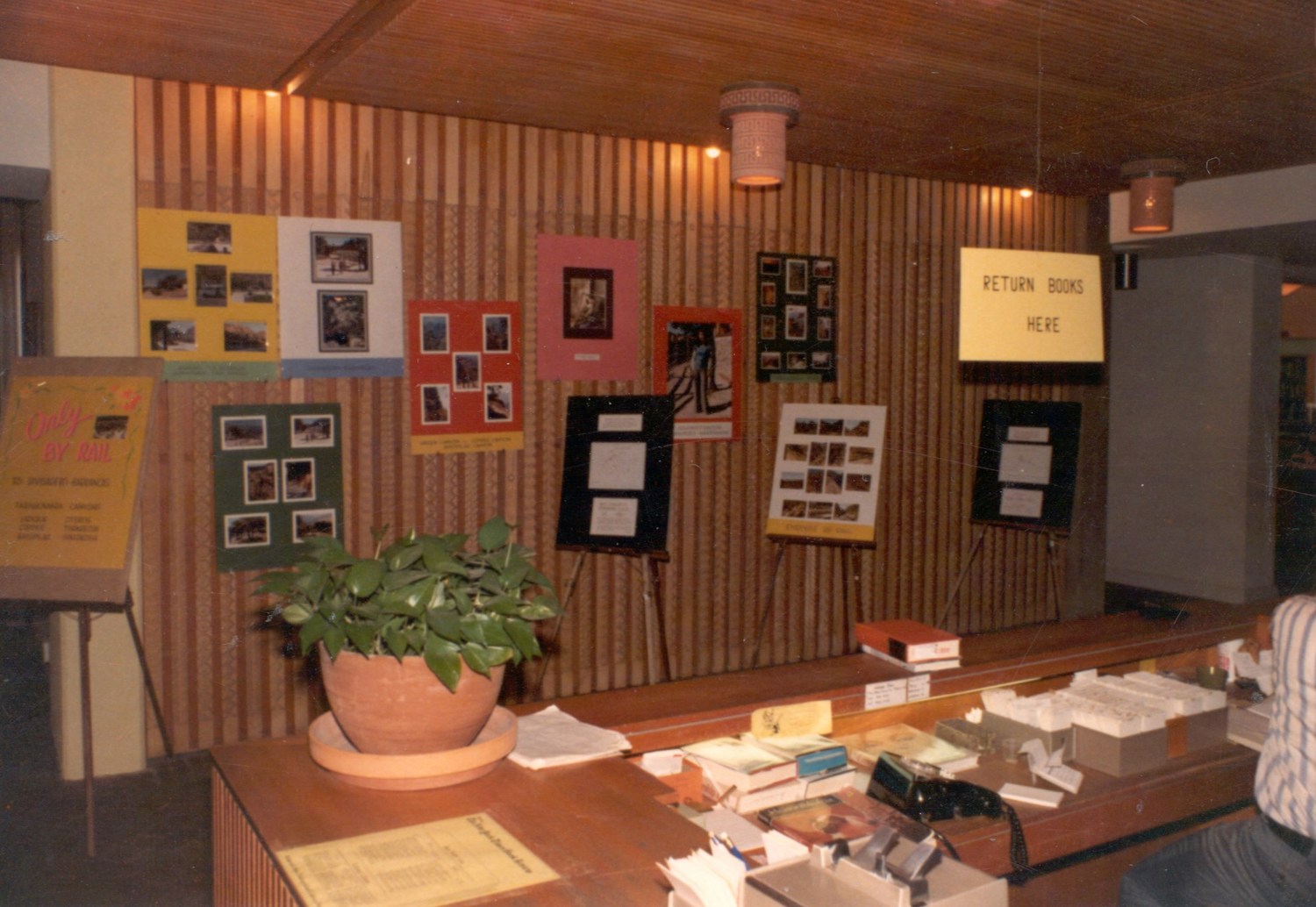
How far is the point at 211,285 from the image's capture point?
14.7ft

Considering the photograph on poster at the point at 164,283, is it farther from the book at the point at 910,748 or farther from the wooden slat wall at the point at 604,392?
the book at the point at 910,748

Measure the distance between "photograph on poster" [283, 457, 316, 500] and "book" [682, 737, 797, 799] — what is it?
2910 millimetres

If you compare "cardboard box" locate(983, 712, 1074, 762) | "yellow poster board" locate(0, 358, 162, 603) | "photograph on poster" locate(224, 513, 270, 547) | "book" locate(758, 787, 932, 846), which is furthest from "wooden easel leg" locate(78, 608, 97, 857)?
"cardboard box" locate(983, 712, 1074, 762)

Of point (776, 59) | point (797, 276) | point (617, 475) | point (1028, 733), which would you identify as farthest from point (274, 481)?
point (1028, 733)

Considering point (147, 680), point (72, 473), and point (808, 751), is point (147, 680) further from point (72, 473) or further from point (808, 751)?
point (808, 751)

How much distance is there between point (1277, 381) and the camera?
7.99 metres

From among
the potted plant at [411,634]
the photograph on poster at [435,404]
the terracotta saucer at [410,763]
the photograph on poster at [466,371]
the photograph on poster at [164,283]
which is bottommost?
the terracotta saucer at [410,763]

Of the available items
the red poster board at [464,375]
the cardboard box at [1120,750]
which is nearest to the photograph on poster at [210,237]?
the red poster board at [464,375]

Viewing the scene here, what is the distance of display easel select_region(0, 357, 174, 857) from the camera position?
3604 millimetres

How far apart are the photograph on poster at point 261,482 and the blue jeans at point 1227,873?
3.68 m

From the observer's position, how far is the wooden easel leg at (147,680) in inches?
154

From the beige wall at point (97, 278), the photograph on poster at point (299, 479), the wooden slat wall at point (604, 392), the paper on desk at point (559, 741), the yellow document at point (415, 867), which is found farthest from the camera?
the photograph on poster at point (299, 479)

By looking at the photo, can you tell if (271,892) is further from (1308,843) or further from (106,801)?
(106,801)

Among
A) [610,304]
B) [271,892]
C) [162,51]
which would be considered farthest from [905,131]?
[271,892]
